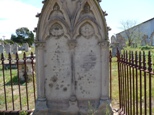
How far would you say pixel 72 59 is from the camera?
3992 mm

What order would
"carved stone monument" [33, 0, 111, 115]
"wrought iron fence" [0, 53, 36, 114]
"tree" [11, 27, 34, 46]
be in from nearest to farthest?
"carved stone monument" [33, 0, 111, 115], "wrought iron fence" [0, 53, 36, 114], "tree" [11, 27, 34, 46]

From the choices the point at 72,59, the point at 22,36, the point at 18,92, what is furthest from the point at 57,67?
the point at 22,36

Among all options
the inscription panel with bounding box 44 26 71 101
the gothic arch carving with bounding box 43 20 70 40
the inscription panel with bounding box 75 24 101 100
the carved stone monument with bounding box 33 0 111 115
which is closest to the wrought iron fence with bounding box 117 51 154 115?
the carved stone monument with bounding box 33 0 111 115

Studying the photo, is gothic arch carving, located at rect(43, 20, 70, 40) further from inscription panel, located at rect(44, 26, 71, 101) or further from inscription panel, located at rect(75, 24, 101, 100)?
inscription panel, located at rect(75, 24, 101, 100)

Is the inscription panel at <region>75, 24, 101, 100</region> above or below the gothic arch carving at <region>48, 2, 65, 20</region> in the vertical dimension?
below

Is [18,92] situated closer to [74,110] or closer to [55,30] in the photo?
[74,110]

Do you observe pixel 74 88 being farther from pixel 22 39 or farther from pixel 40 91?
pixel 22 39

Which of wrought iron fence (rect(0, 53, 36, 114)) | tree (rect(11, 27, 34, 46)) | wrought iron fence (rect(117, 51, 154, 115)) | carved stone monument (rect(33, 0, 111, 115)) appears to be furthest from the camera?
tree (rect(11, 27, 34, 46))

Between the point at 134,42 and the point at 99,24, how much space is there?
3901 cm

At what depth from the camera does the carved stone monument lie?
3902 mm

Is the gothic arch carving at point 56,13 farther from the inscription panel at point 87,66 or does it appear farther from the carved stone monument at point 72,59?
the inscription panel at point 87,66

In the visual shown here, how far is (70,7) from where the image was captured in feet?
12.9

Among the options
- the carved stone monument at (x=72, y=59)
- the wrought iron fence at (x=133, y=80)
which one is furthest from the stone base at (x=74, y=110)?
the wrought iron fence at (x=133, y=80)

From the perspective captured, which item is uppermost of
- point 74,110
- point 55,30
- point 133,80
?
point 55,30
